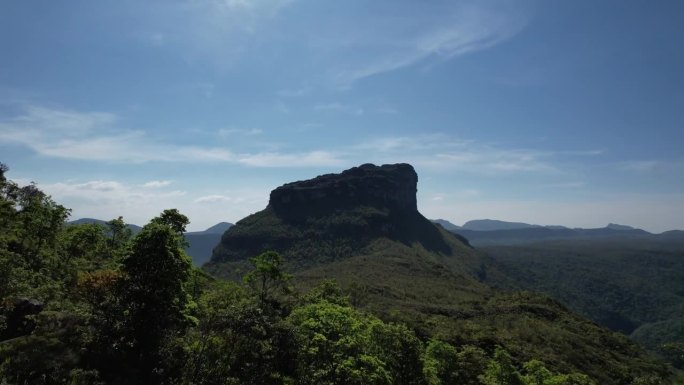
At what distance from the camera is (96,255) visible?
190ft

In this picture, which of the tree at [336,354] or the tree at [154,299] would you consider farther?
the tree at [336,354]

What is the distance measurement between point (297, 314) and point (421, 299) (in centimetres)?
7467

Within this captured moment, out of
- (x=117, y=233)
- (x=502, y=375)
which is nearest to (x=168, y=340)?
(x=502, y=375)

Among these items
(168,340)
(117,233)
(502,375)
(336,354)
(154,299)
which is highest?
(117,233)

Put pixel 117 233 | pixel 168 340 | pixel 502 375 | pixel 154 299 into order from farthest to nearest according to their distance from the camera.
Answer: pixel 117 233
pixel 502 375
pixel 154 299
pixel 168 340

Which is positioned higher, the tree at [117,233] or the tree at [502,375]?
the tree at [117,233]

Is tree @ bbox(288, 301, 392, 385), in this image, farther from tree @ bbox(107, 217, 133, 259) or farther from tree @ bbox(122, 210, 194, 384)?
tree @ bbox(107, 217, 133, 259)

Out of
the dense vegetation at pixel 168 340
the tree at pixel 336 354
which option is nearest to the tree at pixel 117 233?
the dense vegetation at pixel 168 340

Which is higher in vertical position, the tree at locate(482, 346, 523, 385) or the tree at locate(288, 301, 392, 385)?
the tree at locate(288, 301, 392, 385)

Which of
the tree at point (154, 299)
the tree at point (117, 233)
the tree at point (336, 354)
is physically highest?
the tree at point (117, 233)

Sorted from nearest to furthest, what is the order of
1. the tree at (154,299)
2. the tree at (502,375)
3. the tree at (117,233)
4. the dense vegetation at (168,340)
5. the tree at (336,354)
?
the dense vegetation at (168,340) < the tree at (154,299) < the tree at (336,354) < the tree at (502,375) < the tree at (117,233)

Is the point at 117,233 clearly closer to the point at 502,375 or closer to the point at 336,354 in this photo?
the point at 336,354

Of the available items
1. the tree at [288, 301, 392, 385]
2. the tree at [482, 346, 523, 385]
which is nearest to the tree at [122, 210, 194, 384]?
the tree at [288, 301, 392, 385]

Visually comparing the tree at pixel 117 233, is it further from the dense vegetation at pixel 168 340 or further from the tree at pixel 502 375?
the tree at pixel 502 375
